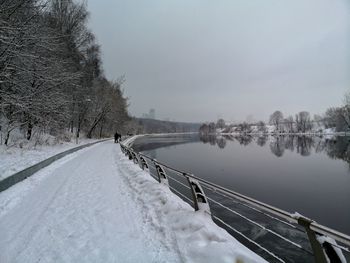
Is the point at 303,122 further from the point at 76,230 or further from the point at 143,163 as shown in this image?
the point at 76,230

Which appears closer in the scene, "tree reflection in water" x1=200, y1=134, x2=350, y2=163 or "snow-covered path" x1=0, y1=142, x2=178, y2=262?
"snow-covered path" x1=0, y1=142, x2=178, y2=262

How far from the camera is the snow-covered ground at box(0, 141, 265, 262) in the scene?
13.1 ft

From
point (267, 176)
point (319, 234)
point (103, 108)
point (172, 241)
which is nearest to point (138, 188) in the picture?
point (172, 241)

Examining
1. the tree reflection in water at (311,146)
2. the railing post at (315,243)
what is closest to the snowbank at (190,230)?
the railing post at (315,243)

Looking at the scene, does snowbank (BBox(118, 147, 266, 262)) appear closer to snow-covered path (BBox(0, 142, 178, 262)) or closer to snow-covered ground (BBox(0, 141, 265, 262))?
snow-covered ground (BBox(0, 141, 265, 262))

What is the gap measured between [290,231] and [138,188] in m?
5.17

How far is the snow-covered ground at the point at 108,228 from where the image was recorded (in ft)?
13.1

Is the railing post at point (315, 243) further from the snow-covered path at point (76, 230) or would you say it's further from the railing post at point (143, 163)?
the railing post at point (143, 163)

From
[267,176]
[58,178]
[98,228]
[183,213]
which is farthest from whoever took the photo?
[267,176]

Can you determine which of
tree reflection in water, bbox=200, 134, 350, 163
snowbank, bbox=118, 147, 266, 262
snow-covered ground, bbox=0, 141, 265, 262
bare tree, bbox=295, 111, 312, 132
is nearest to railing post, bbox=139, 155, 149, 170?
snow-covered ground, bbox=0, 141, 265, 262

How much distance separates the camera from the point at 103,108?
43625mm

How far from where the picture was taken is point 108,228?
5156 mm

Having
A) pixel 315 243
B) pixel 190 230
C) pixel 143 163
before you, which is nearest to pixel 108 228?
pixel 190 230

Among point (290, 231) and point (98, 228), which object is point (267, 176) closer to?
point (290, 231)
